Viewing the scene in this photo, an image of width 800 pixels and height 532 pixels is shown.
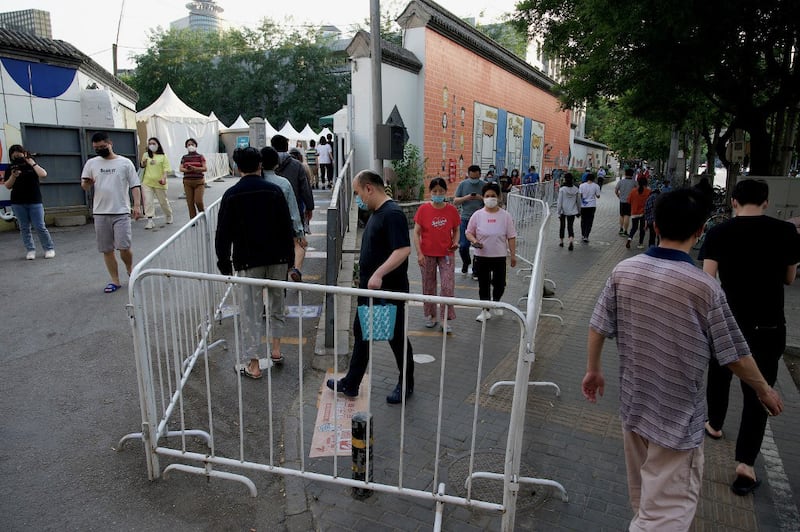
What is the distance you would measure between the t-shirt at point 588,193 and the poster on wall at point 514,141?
9.85 meters

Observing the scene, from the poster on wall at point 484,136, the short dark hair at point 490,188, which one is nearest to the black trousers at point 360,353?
the short dark hair at point 490,188

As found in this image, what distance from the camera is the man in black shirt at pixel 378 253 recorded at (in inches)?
163

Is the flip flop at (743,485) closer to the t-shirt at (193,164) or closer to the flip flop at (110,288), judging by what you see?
the flip flop at (110,288)

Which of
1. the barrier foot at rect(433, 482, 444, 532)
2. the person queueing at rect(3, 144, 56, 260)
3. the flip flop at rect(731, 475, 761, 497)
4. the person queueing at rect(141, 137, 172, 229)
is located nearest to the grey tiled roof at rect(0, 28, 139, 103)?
the person queueing at rect(141, 137, 172, 229)

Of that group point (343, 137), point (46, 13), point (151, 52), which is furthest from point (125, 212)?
point (151, 52)

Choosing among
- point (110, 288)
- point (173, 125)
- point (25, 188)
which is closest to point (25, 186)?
point (25, 188)

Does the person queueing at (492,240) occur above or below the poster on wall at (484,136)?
below

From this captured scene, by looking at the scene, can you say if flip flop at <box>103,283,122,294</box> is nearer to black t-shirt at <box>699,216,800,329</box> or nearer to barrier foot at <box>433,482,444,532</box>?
barrier foot at <box>433,482,444,532</box>

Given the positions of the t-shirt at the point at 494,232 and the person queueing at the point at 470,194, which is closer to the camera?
the t-shirt at the point at 494,232

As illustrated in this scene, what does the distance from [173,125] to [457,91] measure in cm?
1593

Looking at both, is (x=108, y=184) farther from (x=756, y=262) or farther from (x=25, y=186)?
(x=756, y=262)

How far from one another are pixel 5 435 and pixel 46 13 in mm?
22690

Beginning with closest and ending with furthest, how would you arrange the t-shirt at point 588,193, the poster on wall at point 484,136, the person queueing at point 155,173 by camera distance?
the person queueing at point 155,173 < the t-shirt at point 588,193 < the poster on wall at point 484,136

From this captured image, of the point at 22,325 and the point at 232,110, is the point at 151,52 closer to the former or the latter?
the point at 232,110
